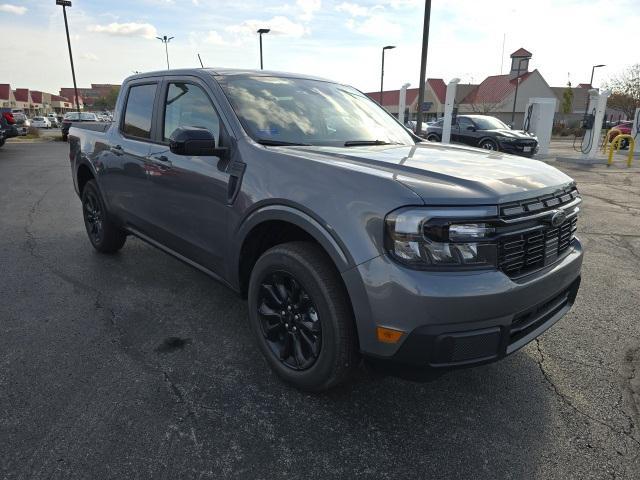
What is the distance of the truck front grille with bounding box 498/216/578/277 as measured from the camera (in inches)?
85.0

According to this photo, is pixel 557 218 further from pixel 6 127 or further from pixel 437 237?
pixel 6 127

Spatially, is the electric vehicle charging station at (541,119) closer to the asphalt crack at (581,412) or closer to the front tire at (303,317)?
the asphalt crack at (581,412)

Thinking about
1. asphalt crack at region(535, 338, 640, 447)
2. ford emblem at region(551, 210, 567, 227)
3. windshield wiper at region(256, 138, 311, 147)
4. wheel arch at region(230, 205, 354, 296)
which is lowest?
asphalt crack at region(535, 338, 640, 447)

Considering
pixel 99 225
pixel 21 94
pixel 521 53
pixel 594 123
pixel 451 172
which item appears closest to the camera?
pixel 451 172

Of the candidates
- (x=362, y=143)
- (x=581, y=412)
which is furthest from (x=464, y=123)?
(x=581, y=412)

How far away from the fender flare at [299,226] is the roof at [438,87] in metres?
58.8

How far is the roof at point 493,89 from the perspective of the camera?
53344 mm

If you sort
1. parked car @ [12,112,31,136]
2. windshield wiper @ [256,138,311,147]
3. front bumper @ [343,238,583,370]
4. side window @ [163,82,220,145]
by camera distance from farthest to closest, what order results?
parked car @ [12,112,31,136] < side window @ [163,82,220,145] < windshield wiper @ [256,138,311,147] < front bumper @ [343,238,583,370]

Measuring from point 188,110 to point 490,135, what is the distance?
15077mm

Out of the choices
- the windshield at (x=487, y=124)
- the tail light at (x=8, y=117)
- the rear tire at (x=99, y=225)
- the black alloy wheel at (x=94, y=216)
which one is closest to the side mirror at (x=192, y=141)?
the rear tire at (x=99, y=225)

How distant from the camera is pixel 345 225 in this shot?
7.22 ft

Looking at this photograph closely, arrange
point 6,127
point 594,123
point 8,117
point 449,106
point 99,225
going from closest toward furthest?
point 99,225 → point 6,127 → point 8,117 → point 449,106 → point 594,123

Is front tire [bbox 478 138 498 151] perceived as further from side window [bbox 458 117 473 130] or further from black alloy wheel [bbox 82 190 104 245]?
black alloy wheel [bbox 82 190 104 245]

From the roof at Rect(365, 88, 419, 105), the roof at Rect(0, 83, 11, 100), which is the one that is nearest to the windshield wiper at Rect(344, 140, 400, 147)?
the roof at Rect(365, 88, 419, 105)
